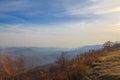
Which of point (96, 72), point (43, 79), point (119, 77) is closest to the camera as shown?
point (119, 77)

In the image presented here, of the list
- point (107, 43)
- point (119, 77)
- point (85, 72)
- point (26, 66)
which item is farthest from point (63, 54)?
point (107, 43)

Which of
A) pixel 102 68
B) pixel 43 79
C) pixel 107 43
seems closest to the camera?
pixel 43 79

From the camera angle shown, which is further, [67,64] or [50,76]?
[67,64]

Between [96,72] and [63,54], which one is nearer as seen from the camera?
A: [96,72]

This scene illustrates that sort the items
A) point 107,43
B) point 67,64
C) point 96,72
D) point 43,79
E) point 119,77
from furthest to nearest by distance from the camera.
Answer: point 107,43
point 67,64
point 96,72
point 43,79
point 119,77

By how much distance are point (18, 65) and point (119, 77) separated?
30.0 feet

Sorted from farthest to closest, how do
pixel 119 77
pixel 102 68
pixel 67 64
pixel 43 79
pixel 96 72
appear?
1. pixel 67 64
2. pixel 102 68
3. pixel 96 72
4. pixel 43 79
5. pixel 119 77

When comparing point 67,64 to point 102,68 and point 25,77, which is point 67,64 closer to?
point 102,68

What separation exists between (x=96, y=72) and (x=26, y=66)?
6325mm

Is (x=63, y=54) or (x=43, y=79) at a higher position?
(x=63, y=54)

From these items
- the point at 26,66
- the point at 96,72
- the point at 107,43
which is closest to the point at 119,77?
the point at 96,72

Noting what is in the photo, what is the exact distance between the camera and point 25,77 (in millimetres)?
20266

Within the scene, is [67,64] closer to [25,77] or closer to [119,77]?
[25,77]

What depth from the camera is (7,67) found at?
78.0ft
